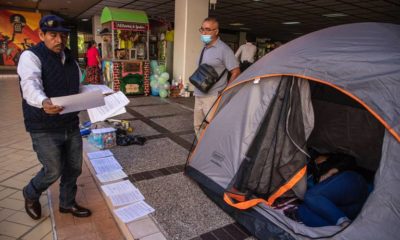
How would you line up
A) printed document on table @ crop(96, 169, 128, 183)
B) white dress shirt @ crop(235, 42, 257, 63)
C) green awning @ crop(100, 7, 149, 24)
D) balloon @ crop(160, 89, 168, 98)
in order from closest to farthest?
1. printed document on table @ crop(96, 169, 128, 183)
2. green awning @ crop(100, 7, 149, 24)
3. balloon @ crop(160, 89, 168, 98)
4. white dress shirt @ crop(235, 42, 257, 63)

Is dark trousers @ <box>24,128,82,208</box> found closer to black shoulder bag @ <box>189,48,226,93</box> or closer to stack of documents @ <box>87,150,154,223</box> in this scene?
stack of documents @ <box>87,150,154,223</box>

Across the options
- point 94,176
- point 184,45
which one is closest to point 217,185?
point 94,176

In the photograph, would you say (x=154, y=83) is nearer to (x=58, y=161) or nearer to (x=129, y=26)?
(x=129, y=26)

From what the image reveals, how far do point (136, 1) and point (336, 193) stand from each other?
33.9 ft

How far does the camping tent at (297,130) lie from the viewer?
5.62 ft

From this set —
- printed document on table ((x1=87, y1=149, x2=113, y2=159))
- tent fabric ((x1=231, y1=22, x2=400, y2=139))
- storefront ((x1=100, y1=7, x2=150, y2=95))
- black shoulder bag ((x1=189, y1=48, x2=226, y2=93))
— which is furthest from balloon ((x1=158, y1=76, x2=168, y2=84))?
tent fabric ((x1=231, y1=22, x2=400, y2=139))

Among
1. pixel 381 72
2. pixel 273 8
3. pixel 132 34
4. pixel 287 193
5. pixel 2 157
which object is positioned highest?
pixel 273 8

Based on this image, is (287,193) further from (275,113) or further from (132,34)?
(132,34)

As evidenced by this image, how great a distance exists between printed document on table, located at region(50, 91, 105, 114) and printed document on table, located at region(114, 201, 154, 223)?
38.1 inches

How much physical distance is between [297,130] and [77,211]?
2105mm

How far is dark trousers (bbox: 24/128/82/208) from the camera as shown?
2.09 metres

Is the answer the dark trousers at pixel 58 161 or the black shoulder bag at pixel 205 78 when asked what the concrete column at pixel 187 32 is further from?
the dark trousers at pixel 58 161

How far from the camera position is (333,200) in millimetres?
2238

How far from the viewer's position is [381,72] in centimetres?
176
